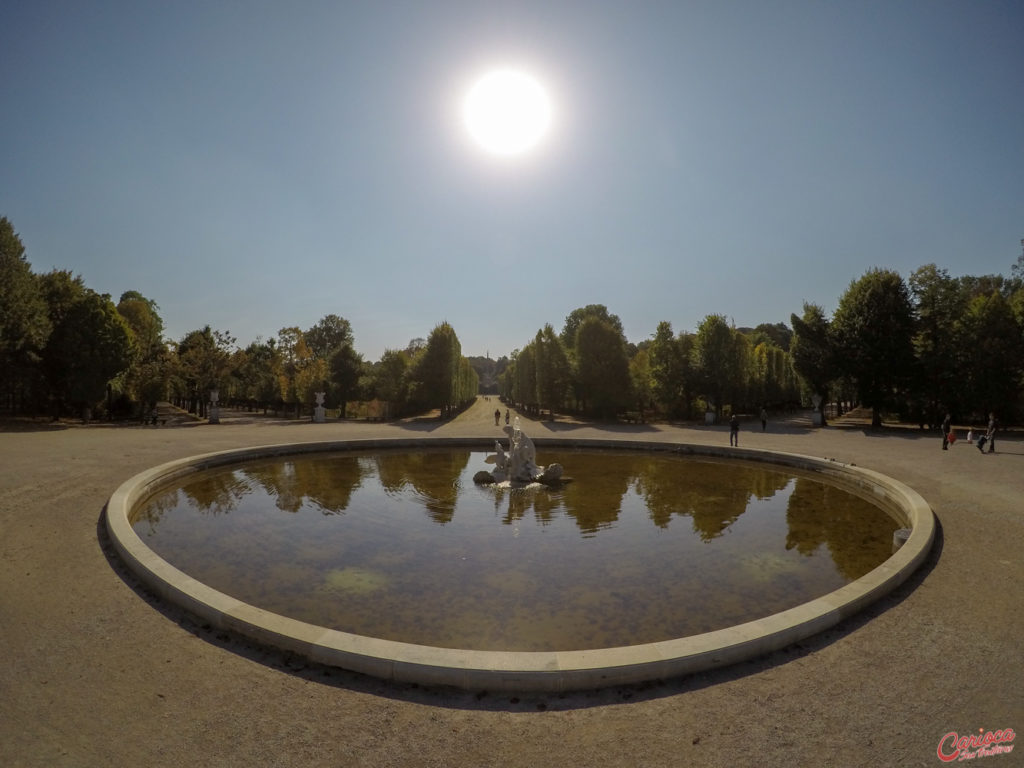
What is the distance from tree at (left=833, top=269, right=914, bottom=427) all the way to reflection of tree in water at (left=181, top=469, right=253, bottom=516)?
36.7 meters

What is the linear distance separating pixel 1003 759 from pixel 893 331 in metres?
37.1

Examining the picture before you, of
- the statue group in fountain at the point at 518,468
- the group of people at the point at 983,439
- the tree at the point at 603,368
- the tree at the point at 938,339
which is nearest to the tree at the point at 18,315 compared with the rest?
the statue group in fountain at the point at 518,468

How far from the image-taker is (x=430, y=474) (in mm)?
19250

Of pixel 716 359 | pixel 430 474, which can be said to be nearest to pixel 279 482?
pixel 430 474

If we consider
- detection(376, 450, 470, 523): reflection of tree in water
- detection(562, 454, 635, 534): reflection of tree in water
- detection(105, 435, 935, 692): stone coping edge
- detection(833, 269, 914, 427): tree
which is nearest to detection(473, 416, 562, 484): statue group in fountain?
detection(562, 454, 635, 534): reflection of tree in water

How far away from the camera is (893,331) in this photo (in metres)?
34.1

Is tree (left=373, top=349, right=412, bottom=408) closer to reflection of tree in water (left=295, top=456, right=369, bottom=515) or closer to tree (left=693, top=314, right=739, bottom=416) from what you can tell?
reflection of tree in water (left=295, top=456, right=369, bottom=515)

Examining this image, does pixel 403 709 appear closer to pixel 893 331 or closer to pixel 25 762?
pixel 25 762

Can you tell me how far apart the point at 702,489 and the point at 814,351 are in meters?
26.3

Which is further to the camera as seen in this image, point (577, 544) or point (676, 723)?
point (577, 544)

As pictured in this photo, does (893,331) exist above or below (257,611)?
above

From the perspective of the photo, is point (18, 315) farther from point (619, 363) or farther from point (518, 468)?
point (619, 363)

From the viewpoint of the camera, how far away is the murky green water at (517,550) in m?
7.68

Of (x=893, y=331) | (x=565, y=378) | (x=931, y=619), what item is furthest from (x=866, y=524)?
(x=565, y=378)
